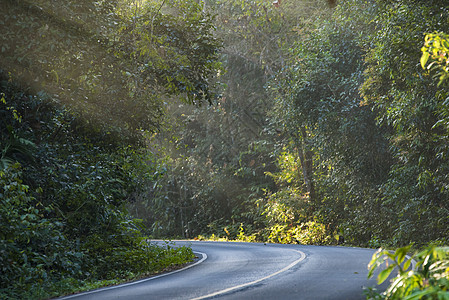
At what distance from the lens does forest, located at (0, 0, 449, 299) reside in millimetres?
11172

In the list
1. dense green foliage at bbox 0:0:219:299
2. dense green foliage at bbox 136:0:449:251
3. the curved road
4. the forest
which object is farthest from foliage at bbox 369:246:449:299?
dense green foliage at bbox 0:0:219:299

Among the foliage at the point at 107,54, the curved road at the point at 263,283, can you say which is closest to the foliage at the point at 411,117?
the foliage at the point at 107,54

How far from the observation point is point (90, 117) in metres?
13.8

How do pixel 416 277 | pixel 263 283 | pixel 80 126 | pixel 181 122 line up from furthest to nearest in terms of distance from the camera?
pixel 181 122, pixel 80 126, pixel 263 283, pixel 416 277

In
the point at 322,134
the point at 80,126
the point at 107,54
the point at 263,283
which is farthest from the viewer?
the point at 322,134

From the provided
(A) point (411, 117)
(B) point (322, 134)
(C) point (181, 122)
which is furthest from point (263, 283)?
(B) point (322, 134)

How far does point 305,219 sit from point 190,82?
16633 mm

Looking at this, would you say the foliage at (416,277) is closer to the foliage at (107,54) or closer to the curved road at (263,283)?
the curved road at (263,283)

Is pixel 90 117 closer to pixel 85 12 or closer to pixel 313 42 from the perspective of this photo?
pixel 85 12

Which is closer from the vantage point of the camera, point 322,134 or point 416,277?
point 416,277

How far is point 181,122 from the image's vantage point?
53.6ft

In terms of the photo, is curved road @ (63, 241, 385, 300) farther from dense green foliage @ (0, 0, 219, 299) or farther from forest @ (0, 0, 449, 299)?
dense green foliage @ (0, 0, 219, 299)

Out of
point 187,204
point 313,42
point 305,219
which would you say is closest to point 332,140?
point 313,42

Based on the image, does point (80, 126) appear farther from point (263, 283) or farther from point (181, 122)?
point (263, 283)
